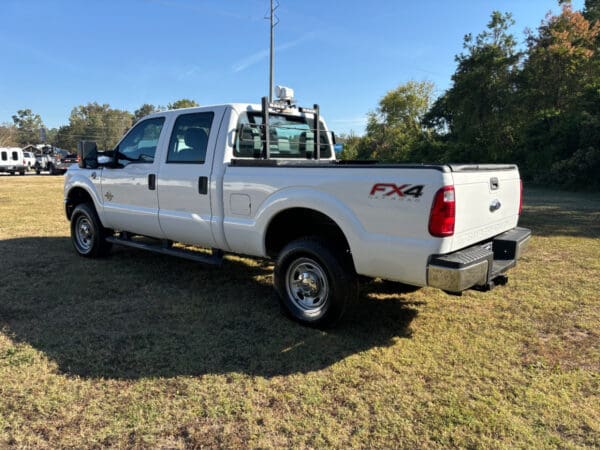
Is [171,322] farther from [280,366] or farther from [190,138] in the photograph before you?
[190,138]

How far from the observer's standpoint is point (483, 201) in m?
3.54

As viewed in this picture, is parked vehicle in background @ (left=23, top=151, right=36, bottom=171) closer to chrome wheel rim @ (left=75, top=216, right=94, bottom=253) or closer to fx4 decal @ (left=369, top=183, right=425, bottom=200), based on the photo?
chrome wheel rim @ (left=75, top=216, right=94, bottom=253)

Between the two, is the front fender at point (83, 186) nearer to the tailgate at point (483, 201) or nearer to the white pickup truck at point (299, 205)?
the white pickup truck at point (299, 205)

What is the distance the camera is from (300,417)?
2.71m

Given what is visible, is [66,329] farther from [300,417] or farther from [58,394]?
[300,417]

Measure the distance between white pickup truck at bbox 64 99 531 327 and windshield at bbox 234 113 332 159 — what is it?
0.05ft

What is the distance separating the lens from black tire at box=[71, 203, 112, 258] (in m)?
6.17

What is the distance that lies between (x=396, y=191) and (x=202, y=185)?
2172 millimetres

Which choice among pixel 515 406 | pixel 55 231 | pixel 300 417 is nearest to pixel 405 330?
Answer: pixel 515 406

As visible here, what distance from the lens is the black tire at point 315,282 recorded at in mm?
3705

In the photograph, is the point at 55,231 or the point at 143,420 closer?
the point at 143,420

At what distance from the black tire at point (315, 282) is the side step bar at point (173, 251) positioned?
2.94ft

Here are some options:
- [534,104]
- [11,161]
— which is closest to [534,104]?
[534,104]

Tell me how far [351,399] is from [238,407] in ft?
2.36
